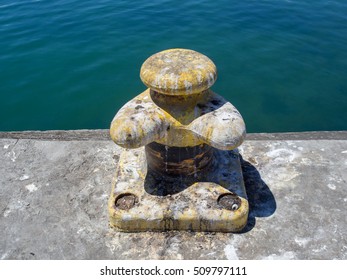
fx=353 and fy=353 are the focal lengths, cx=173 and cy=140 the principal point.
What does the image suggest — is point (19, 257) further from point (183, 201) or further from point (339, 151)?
point (339, 151)

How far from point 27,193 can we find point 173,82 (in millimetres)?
1873

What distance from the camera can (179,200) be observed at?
10.1 ft

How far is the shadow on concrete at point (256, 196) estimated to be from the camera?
317cm

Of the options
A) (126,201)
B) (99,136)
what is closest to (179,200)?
(126,201)

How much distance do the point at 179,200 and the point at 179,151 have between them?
0.43m

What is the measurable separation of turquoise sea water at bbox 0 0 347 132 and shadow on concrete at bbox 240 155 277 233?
9.78ft

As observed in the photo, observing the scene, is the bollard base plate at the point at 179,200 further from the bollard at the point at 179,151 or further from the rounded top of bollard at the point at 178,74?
the rounded top of bollard at the point at 178,74

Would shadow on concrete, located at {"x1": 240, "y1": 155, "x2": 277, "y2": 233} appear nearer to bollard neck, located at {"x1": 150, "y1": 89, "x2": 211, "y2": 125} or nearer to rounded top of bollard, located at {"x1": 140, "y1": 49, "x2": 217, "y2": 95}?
bollard neck, located at {"x1": 150, "y1": 89, "x2": 211, "y2": 125}

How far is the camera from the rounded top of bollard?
2730 mm

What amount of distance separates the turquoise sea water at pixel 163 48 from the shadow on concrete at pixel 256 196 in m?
2.98

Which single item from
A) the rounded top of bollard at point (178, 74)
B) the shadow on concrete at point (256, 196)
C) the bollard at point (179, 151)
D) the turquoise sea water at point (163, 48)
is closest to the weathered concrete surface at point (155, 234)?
the shadow on concrete at point (256, 196)

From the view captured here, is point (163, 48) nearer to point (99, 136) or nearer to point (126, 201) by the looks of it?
point (99, 136)

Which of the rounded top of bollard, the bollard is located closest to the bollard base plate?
the bollard
